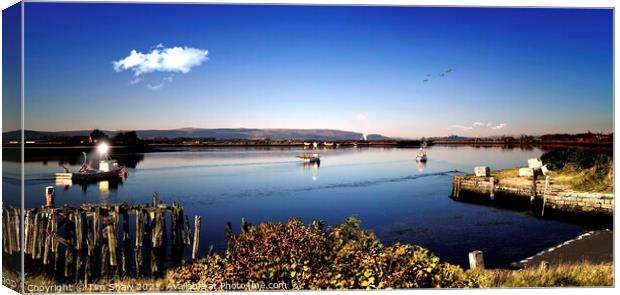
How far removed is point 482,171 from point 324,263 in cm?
615

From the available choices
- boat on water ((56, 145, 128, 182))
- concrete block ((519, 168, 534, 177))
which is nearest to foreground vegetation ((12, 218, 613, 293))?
boat on water ((56, 145, 128, 182))

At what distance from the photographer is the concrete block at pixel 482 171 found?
1386 cm

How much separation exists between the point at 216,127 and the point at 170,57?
2.01 m

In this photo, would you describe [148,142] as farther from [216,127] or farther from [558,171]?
[558,171]

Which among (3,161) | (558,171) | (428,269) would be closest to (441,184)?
(558,171)

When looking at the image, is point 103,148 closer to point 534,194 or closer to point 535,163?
point 535,163

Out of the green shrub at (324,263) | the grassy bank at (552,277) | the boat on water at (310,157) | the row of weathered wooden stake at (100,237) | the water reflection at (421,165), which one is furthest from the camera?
the boat on water at (310,157)

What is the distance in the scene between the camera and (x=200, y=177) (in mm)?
12883

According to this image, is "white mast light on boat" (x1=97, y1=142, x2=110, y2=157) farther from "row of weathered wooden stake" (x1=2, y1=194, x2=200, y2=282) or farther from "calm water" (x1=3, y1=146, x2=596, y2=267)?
"row of weathered wooden stake" (x1=2, y1=194, x2=200, y2=282)

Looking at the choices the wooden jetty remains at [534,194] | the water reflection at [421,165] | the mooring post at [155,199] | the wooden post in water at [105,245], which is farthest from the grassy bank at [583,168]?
the wooden post in water at [105,245]

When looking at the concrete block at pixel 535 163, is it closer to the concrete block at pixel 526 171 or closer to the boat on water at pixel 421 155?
the concrete block at pixel 526 171

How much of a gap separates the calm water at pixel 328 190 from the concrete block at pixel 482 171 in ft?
0.64

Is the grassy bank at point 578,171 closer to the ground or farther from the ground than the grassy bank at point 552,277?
farther from the ground

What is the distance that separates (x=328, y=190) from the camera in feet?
43.5
